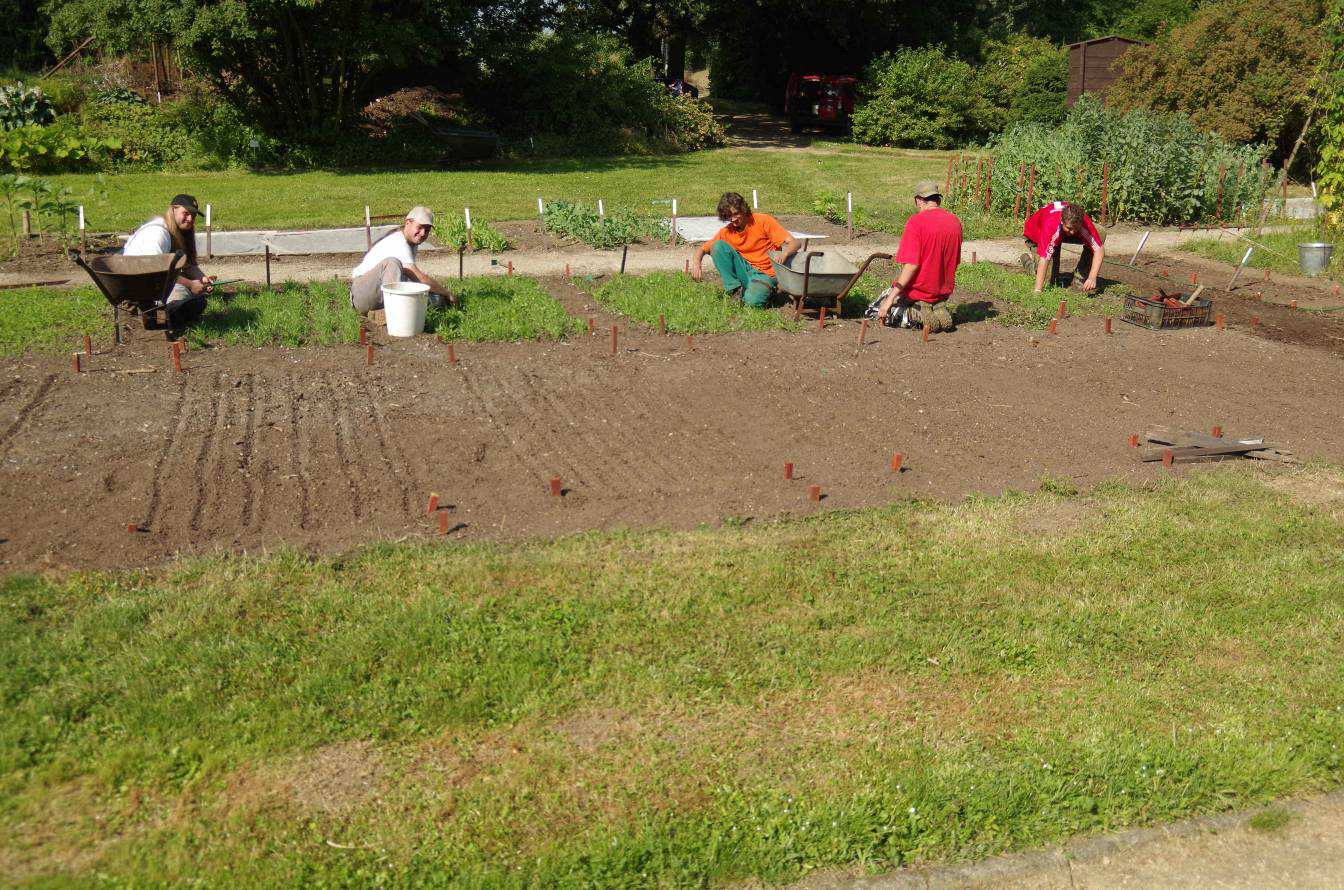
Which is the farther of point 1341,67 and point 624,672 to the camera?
point 1341,67

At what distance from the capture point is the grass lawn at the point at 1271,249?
15234mm

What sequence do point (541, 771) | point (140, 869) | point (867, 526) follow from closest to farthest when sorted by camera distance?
point (140, 869)
point (541, 771)
point (867, 526)

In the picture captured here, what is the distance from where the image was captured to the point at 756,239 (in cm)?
1165

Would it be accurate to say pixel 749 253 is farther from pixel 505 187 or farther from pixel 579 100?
pixel 579 100

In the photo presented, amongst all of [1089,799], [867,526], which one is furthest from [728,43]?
[1089,799]

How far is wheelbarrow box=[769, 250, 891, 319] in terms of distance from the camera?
11.1 metres

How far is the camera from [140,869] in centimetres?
396

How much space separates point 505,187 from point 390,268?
36.2ft

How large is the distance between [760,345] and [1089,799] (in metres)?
6.51

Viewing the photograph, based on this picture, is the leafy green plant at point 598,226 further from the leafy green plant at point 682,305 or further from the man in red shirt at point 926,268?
the man in red shirt at point 926,268

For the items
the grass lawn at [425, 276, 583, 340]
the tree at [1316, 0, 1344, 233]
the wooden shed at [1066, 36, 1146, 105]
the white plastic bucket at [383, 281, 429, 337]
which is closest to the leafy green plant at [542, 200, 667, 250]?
the grass lawn at [425, 276, 583, 340]

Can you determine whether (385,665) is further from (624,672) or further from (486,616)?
(624,672)

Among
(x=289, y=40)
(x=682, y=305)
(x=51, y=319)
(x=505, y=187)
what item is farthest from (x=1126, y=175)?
(x=289, y=40)

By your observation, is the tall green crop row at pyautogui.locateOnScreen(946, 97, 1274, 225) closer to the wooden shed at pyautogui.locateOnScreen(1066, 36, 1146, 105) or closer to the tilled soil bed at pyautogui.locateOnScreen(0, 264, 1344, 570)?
the tilled soil bed at pyautogui.locateOnScreen(0, 264, 1344, 570)
